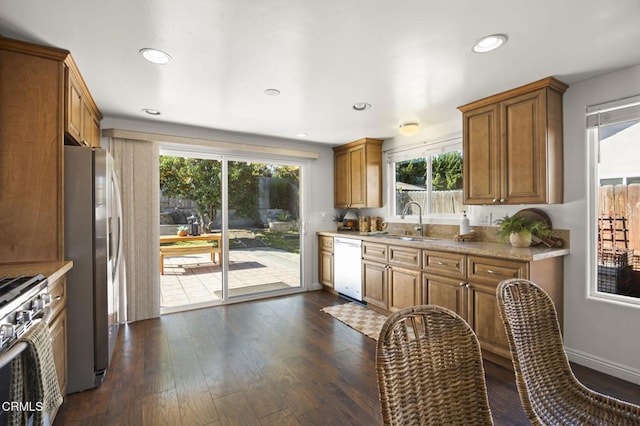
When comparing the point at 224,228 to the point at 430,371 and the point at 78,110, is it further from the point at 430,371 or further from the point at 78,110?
the point at 430,371

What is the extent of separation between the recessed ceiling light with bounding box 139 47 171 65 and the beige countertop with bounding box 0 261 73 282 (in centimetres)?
150

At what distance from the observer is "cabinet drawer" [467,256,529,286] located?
247 cm

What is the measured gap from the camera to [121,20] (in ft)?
5.82

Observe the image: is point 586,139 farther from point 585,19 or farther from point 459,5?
point 459,5

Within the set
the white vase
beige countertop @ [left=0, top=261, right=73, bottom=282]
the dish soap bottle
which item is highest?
the dish soap bottle

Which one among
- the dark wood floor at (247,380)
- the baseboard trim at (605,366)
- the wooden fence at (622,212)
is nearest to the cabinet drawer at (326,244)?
the dark wood floor at (247,380)

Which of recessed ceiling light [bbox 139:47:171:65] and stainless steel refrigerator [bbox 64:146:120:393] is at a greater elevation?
recessed ceiling light [bbox 139:47:171:65]

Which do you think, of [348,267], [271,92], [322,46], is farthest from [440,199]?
[322,46]

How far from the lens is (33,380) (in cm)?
125

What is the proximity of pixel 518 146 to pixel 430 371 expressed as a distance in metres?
2.47

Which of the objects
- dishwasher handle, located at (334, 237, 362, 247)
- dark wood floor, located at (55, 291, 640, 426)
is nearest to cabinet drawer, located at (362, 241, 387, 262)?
dishwasher handle, located at (334, 237, 362, 247)

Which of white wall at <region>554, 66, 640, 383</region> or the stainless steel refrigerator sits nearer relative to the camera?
the stainless steel refrigerator

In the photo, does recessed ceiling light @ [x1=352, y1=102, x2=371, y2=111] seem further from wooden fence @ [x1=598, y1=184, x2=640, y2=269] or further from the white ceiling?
wooden fence @ [x1=598, y1=184, x2=640, y2=269]

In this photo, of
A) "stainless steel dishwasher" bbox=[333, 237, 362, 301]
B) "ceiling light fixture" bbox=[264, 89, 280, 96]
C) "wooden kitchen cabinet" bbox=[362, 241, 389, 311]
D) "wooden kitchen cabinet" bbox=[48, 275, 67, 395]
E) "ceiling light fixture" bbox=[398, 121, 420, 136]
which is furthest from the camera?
"stainless steel dishwasher" bbox=[333, 237, 362, 301]
